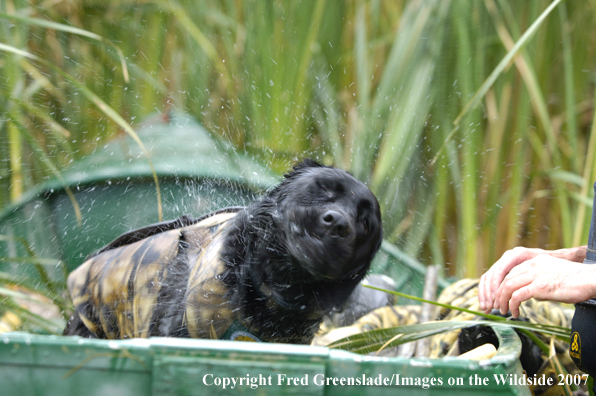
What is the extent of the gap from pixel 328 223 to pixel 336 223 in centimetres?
3

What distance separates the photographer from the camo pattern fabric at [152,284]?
194 cm

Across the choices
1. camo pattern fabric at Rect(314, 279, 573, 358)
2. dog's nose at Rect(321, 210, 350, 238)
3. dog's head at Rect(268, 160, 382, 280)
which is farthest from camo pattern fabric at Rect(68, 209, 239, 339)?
camo pattern fabric at Rect(314, 279, 573, 358)

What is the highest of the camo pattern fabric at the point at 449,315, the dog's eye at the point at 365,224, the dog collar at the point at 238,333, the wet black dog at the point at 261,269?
the dog's eye at the point at 365,224

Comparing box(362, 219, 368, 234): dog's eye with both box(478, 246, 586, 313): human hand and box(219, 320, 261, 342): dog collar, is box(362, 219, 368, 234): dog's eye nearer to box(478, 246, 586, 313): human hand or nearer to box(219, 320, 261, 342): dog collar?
box(478, 246, 586, 313): human hand

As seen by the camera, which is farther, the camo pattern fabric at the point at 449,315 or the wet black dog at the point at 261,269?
the camo pattern fabric at the point at 449,315

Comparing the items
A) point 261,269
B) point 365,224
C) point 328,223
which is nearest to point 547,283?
point 365,224

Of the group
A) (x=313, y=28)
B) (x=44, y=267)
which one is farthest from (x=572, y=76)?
(x=44, y=267)

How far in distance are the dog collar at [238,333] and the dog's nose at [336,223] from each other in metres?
0.55

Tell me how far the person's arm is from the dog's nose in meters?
0.56

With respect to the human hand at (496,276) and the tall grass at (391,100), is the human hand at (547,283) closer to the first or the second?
the human hand at (496,276)

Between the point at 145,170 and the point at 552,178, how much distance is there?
2.91 metres

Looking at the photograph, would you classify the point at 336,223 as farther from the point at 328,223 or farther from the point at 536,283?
the point at 536,283

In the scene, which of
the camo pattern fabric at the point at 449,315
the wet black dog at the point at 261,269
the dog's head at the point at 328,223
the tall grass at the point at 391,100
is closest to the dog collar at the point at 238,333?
the wet black dog at the point at 261,269

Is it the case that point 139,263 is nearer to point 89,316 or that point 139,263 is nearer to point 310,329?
point 89,316
